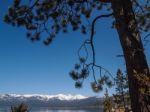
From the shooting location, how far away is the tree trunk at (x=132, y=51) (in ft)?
22.4

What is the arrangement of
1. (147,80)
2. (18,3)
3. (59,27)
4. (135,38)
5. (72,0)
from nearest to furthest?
(147,80) → (135,38) → (72,0) → (18,3) → (59,27)

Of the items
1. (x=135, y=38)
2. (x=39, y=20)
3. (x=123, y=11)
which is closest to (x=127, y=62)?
(x=135, y=38)

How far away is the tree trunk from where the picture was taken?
684cm

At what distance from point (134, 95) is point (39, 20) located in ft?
15.1

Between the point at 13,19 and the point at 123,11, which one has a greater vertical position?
the point at 13,19

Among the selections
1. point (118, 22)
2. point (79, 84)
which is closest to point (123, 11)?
point (118, 22)

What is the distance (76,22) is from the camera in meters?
11.1

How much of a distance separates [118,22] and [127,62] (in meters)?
0.99

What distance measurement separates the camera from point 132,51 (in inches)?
288

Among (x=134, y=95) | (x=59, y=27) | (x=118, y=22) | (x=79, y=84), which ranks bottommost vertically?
(x=134, y=95)

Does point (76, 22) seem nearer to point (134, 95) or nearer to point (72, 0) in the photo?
point (72, 0)

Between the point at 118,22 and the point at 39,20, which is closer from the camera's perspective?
the point at 118,22

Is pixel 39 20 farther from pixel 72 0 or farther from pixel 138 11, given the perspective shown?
pixel 138 11

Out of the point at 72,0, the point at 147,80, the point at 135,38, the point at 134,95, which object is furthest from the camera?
the point at 72,0
